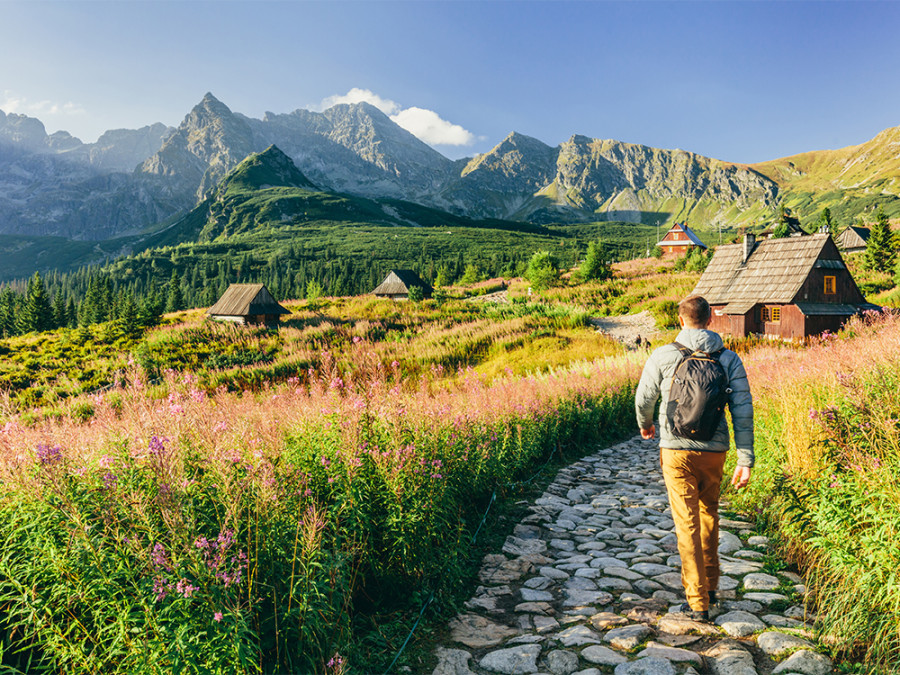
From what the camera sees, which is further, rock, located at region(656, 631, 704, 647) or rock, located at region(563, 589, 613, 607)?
rock, located at region(563, 589, 613, 607)

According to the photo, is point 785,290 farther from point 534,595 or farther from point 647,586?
point 534,595

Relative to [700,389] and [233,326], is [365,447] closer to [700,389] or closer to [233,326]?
[700,389]

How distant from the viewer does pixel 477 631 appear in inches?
137

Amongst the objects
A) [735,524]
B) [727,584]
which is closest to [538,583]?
[727,584]

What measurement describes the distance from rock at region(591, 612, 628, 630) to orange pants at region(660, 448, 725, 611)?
559 millimetres

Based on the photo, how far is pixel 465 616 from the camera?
12.0 ft

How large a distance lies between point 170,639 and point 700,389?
372cm

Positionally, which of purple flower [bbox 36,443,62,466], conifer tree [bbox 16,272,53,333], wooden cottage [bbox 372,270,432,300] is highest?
wooden cottage [bbox 372,270,432,300]

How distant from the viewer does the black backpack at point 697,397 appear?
3.54 metres

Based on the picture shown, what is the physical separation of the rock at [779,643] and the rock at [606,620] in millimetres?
883

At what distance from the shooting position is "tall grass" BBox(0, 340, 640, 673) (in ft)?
7.26

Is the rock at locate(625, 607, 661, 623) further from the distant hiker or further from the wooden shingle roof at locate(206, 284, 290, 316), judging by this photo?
the wooden shingle roof at locate(206, 284, 290, 316)

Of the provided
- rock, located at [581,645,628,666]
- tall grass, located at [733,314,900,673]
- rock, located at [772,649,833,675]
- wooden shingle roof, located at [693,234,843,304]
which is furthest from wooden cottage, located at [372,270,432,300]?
rock, located at [772,649,833,675]

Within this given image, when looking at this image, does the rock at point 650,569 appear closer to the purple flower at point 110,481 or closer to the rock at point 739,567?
the rock at point 739,567
